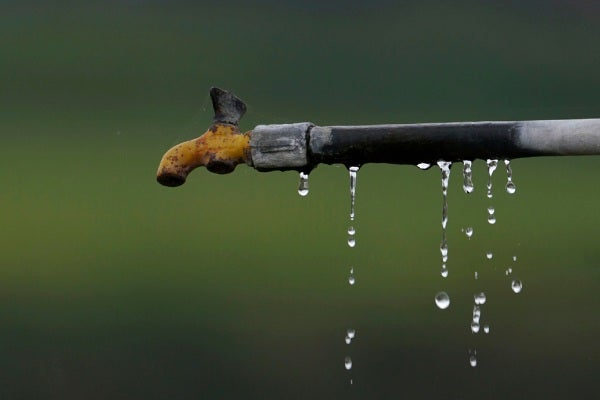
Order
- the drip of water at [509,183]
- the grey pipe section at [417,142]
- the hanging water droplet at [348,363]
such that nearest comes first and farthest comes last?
1. the grey pipe section at [417,142]
2. the drip of water at [509,183]
3. the hanging water droplet at [348,363]

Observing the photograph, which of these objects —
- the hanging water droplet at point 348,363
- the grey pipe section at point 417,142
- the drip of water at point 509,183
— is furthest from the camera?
the hanging water droplet at point 348,363

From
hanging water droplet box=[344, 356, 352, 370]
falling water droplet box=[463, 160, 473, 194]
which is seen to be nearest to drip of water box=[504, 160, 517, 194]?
falling water droplet box=[463, 160, 473, 194]

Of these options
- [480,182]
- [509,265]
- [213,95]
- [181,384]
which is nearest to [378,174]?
[480,182]

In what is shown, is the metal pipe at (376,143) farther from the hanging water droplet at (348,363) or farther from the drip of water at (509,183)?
the hanging water droplet at (348,363)

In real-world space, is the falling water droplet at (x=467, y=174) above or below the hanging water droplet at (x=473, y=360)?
above

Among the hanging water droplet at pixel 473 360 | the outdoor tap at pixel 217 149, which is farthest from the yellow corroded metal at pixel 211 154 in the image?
the hanging water droplet at pixel 473 360

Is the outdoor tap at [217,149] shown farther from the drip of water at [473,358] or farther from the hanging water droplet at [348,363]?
the drip of water at [473,358]

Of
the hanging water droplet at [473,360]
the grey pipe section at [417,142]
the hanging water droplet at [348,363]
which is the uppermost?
the grey pipe section at [417,142]

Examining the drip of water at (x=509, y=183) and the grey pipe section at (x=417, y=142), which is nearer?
the grey pipe section at (x=417, y=142)

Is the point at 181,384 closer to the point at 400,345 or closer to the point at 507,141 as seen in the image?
the point at 400,345
